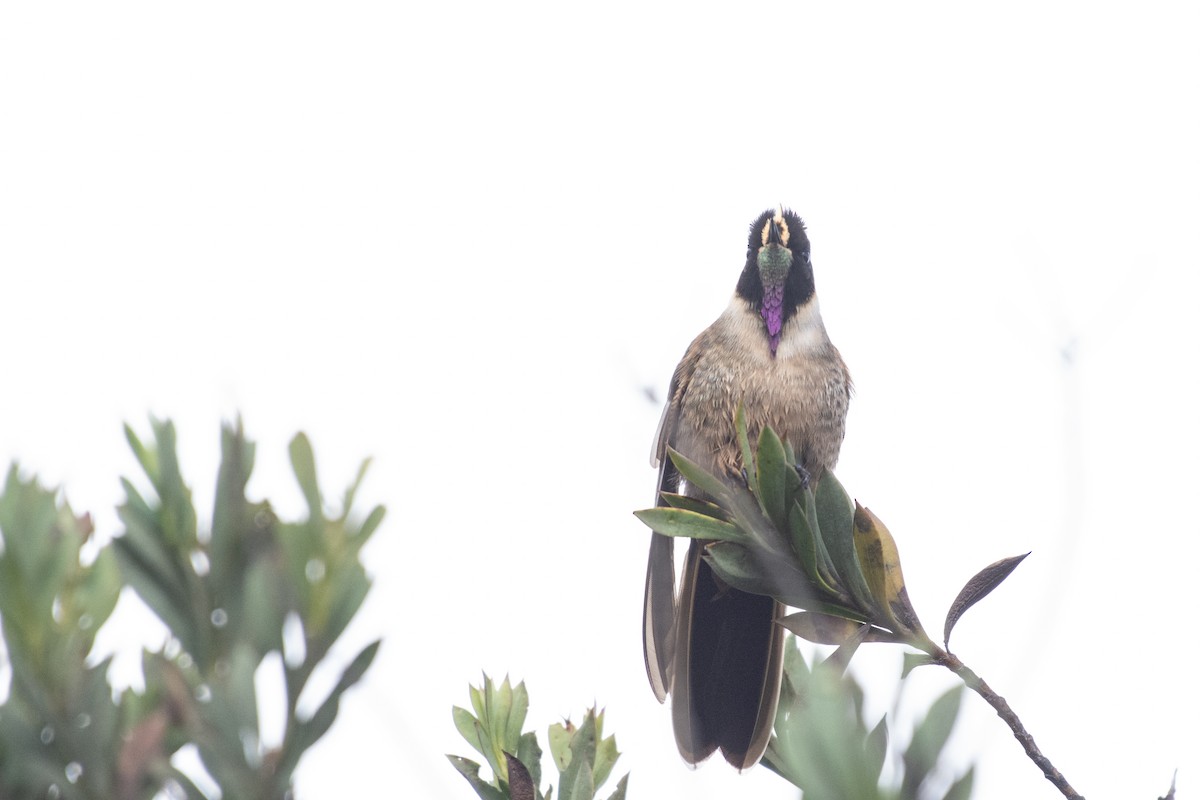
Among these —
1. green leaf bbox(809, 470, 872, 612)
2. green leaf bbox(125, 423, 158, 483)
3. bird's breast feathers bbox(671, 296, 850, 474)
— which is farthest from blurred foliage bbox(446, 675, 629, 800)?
bird's breast feathers bbox(671, 296, 850, 474)

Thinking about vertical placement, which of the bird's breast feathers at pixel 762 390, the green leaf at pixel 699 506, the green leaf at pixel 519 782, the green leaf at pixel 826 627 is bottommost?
the green leaf at pixel 519 782

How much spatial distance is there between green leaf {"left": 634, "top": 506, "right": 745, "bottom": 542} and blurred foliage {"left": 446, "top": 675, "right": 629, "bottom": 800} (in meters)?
0.42

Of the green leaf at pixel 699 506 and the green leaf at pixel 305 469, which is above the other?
the green leaf at pixel 699 506

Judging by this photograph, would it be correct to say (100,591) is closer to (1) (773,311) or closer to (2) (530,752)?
(2) (530,752)

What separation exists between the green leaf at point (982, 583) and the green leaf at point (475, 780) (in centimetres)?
96

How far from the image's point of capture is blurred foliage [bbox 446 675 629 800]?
8.46 feet

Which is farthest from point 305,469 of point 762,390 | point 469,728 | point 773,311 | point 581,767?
point 773,311

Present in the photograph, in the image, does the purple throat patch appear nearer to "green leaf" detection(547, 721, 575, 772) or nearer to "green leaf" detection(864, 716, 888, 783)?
"green leaf" detection(547, 721, 575, 772)

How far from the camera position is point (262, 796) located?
3.60 ft

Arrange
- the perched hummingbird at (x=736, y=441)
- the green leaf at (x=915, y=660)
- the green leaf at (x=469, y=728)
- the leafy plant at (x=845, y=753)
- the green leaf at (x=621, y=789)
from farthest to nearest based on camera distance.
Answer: the perched hummingbird at (x=736, y=441)
the green leaf at (x=469, y=728)
the green leaf at (x=621, y=789)
the green leaf at (x=915, y=660)
the leafy plant at (x=845, y=753)

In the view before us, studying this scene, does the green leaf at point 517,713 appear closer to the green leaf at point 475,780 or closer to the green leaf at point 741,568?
the green leaf at point 475,780

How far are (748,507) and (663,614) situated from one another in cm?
298

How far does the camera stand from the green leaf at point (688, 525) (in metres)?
2.77

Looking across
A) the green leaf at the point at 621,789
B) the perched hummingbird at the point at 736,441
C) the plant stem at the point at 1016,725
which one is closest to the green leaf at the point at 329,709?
the plant stem at the point at 1016,725
